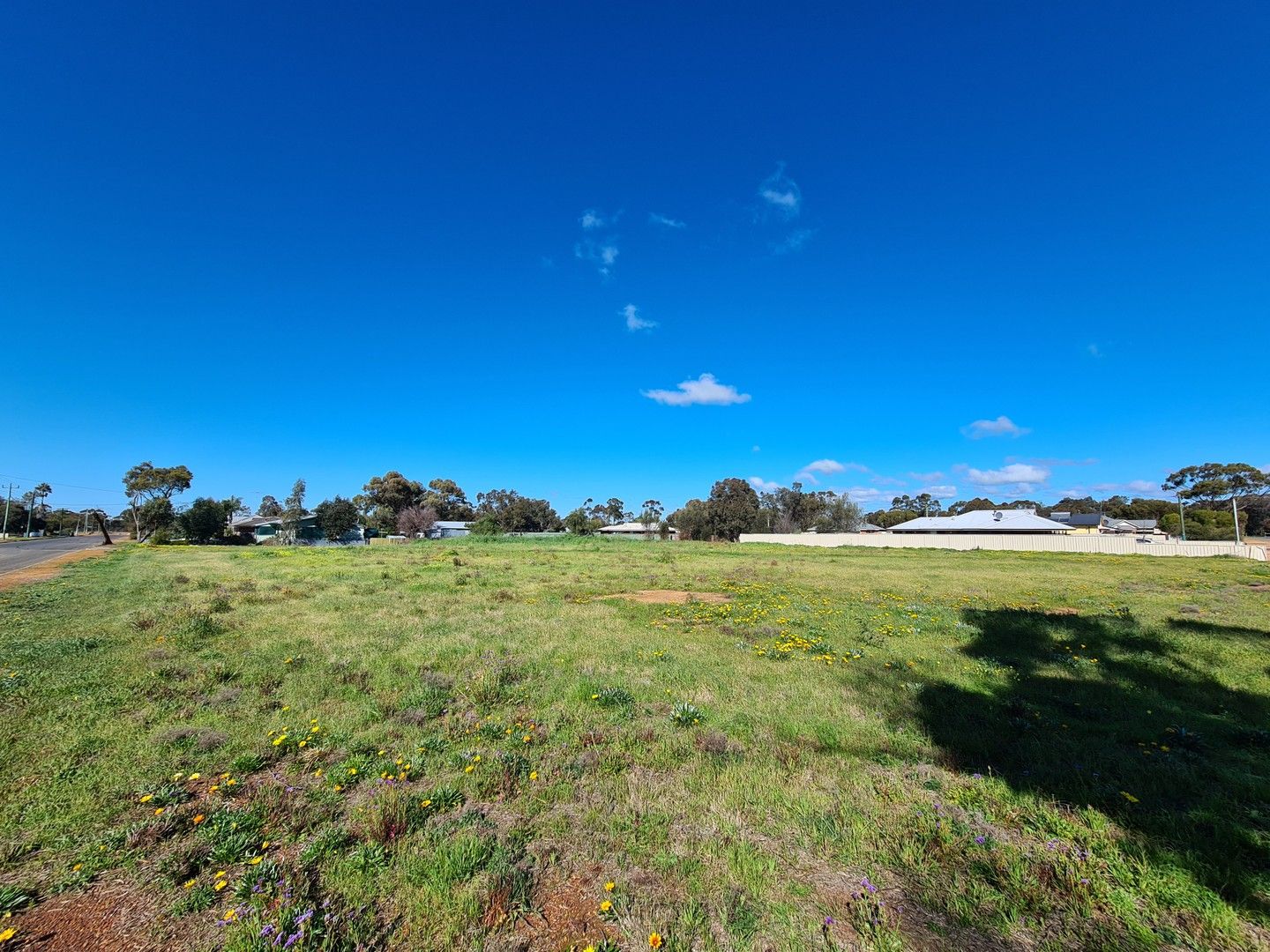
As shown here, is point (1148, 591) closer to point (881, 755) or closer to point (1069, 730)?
point (1069, 730)

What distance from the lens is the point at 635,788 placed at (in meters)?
4.59

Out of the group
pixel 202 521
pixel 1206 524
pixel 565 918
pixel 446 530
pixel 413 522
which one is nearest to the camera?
pixel 565 918

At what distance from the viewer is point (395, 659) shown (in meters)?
8.59

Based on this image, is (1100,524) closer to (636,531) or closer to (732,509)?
(732,509)

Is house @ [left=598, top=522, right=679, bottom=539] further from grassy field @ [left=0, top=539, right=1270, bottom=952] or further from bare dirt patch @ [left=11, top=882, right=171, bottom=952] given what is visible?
bare dirt patch @ [left=11, top=882, right=171, bottom=952]

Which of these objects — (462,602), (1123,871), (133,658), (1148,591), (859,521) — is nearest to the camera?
(1123,871)

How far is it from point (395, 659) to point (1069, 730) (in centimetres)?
939

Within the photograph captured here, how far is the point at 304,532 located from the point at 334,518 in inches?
186

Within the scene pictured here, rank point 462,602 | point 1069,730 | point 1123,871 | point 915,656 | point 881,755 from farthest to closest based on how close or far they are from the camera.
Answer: point 462,602 → point 915,656 → point 1069,730 → point 881,755 → point 1123,871

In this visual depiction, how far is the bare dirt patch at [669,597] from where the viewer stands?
15644 mm

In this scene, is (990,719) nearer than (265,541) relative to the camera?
Yes

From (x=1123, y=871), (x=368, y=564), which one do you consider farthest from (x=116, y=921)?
(x=368, y=564)

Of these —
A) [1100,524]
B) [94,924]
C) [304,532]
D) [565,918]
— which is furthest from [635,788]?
[1100,524]

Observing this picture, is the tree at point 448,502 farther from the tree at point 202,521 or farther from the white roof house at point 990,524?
the white roof house at point 990,524
